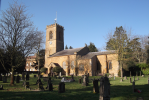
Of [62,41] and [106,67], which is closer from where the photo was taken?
[106,67]

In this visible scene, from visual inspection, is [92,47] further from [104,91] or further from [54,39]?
[104,91]

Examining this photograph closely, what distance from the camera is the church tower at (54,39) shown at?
46531mm

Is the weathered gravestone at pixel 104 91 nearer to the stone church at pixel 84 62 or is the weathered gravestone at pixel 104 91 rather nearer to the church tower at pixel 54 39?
the stone church at pixel 84 62

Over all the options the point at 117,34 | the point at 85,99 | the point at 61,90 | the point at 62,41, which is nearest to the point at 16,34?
the point at 61,90

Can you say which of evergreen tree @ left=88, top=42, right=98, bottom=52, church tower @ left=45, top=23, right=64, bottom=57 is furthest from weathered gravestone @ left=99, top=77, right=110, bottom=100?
evergreen tree @ left=88, top=42, right=98, bottom=52

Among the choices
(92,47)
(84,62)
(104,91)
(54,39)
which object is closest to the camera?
(104,91)

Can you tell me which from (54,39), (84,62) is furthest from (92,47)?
(84,62)

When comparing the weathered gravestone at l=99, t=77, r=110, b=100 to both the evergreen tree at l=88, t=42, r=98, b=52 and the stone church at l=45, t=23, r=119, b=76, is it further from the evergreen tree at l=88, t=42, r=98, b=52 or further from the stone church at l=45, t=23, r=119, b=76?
the evergreen tree at l=88, t=42, r=98, b=52

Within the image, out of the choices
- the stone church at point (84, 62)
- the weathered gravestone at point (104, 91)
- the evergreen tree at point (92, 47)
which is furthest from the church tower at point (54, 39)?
the weathered gravestone at point (104, 91)

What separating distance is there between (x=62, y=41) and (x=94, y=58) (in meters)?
17.8

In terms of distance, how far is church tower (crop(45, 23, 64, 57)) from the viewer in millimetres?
46531

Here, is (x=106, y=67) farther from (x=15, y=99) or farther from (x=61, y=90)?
(x=15, y=99)

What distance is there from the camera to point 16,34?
15.0m

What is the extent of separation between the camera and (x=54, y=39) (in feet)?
153
